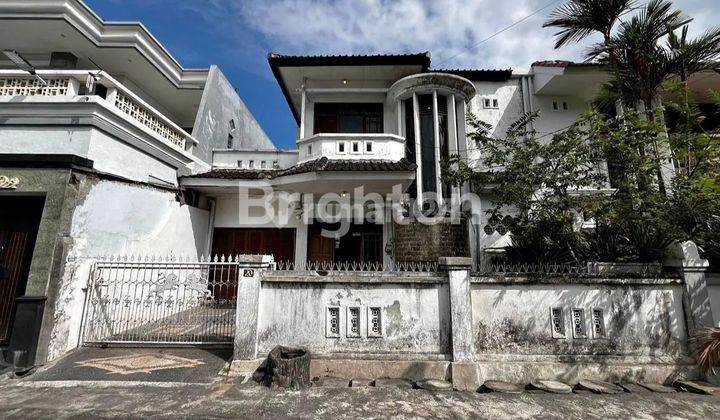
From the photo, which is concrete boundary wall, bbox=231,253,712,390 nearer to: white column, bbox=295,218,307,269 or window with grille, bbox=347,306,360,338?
window with grille, bbox=347,306,360,338

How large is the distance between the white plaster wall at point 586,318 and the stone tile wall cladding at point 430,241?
12.5ft

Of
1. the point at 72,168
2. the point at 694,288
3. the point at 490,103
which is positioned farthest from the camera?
the point at 490,103

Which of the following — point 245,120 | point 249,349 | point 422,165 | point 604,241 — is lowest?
point 249,349

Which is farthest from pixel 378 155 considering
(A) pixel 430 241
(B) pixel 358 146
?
(A) pixel 430 241

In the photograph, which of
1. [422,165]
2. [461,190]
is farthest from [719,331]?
[422,165]

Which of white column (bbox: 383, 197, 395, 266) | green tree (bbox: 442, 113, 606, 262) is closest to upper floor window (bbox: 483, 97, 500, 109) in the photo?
white column (bbox: 383, 197, 395, 266)

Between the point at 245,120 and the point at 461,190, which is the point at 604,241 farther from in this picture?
the point at 245,120

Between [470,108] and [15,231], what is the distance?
12.2 meters

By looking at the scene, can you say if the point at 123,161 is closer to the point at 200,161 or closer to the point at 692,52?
the point at 200,161

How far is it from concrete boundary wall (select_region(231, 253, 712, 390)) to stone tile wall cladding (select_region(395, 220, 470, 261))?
388 centimetres

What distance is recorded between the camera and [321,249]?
9844mm

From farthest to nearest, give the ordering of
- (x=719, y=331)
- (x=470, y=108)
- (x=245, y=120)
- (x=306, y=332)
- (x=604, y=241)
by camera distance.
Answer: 1. (x=245, y=120)
2. (x=470, y=108)
3. (x=604, y=241)
4. (x=306, y=332)
5. (x=719, y=331)

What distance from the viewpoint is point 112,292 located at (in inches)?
226

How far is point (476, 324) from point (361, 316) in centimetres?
181
